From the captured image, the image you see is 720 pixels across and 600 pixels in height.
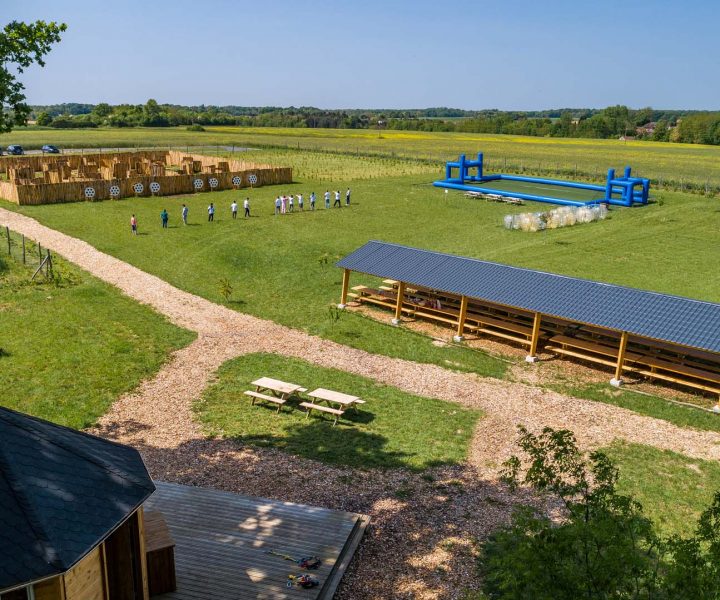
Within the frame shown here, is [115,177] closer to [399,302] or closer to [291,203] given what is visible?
[291,203]

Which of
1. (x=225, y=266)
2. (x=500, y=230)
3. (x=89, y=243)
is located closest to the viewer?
(x=225, y=266)

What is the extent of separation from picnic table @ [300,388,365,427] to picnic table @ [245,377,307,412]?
484 mm

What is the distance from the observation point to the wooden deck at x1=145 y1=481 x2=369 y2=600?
36.3ft

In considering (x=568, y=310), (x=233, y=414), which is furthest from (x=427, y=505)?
(x=568, y=310)

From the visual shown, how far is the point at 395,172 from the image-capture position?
6888cm

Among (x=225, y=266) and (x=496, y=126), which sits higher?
(x=496, y=126)

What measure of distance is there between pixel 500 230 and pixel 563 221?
484 centimetres

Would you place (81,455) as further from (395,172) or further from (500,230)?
(395,172)

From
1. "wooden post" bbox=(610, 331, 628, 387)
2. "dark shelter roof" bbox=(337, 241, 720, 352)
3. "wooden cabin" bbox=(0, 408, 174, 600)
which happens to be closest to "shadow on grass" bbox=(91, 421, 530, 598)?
"wooden cabin" bbox=(0, 408, 174, 600)

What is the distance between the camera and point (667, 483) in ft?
50.7

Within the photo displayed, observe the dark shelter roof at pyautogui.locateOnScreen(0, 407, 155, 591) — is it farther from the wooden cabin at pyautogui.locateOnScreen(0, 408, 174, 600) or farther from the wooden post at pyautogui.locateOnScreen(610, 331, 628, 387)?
the wooden post at pyautogui.locateOnScreen(610, 331, 628, 387)

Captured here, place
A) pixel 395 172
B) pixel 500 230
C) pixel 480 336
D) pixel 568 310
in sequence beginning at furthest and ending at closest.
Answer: pixel 395 172, pixel 500 230, pixel 480 336, pixel 568 310

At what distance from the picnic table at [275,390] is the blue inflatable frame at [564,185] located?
1469 inches

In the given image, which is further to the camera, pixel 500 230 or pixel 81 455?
pixel 500 230
